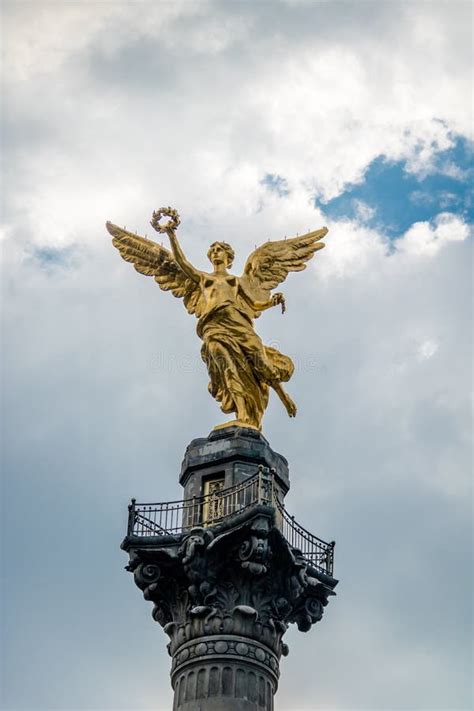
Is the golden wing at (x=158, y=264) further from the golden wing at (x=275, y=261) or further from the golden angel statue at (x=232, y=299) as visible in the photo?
the golden wing at (x=275, y=261)

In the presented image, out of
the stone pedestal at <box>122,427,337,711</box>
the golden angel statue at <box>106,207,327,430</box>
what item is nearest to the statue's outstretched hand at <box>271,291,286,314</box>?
the golden angel statue at <box>106,207,327,430</box>

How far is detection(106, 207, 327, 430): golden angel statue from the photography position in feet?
103

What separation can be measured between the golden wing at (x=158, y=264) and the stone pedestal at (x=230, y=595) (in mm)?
6505

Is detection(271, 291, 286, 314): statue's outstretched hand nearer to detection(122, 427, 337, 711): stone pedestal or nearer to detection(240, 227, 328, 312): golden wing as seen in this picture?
detection(240, 227, 328, 312): golden wing

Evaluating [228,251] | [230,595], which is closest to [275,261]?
[228,251]

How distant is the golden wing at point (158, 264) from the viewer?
33188mm

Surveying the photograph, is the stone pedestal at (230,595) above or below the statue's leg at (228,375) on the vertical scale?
below

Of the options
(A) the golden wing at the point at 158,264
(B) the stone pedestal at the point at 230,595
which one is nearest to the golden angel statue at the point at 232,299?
(A) the golden wing at the point at 158,264

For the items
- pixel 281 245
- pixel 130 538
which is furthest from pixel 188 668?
pixel 281 245

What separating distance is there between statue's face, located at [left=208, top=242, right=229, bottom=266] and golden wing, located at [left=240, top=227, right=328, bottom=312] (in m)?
0.62

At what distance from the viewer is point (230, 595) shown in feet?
89.7

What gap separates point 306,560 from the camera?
28.7m

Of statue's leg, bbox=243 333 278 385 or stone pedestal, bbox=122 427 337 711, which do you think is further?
statue's leg, bbox=243 333 278 385

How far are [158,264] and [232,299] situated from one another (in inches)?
106
